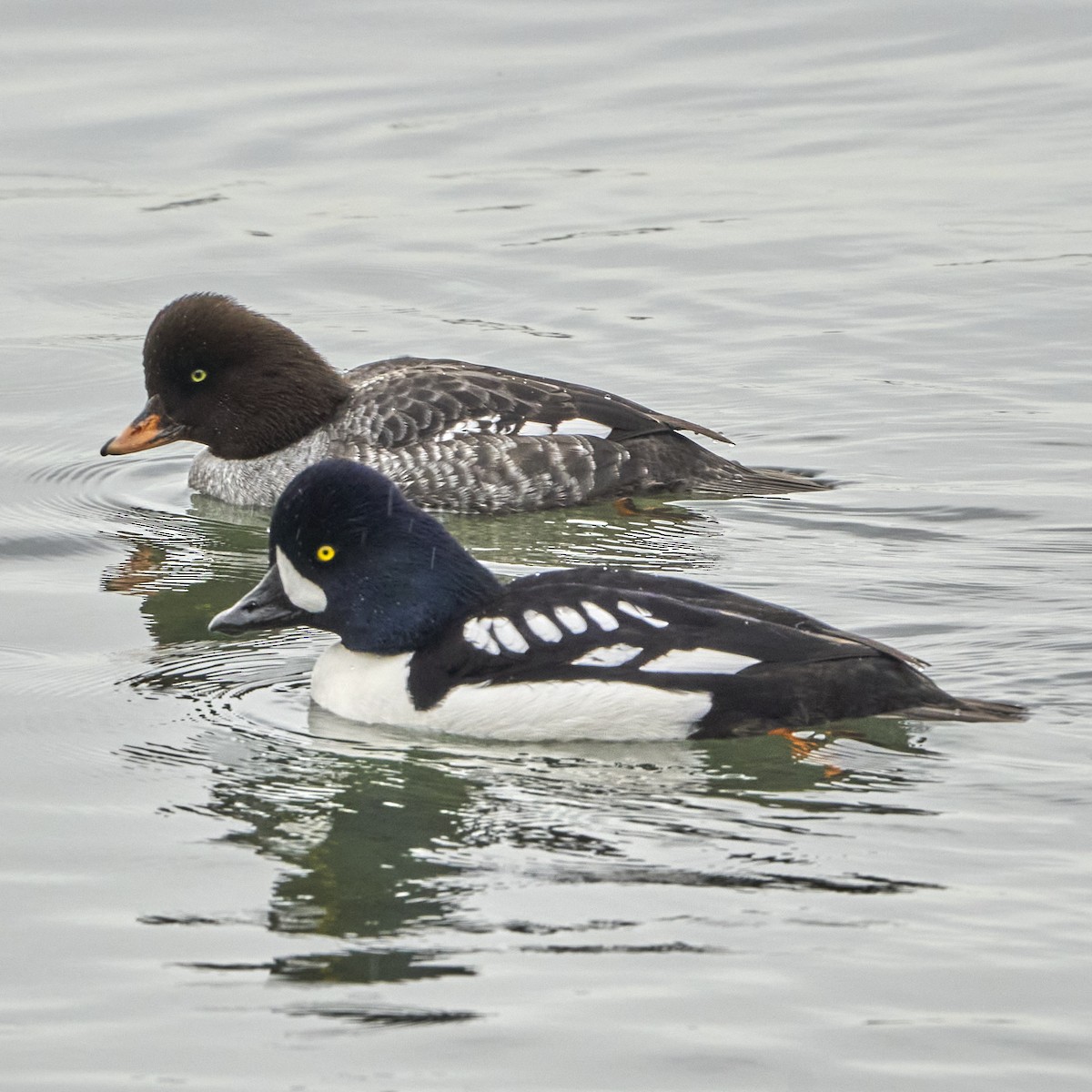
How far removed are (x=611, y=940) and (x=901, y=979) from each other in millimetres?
829

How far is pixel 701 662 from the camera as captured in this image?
755 cm

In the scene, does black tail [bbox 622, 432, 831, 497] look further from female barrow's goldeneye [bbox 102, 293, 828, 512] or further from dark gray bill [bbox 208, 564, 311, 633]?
dark gray bill [bbox 208, 564, 311, 633]

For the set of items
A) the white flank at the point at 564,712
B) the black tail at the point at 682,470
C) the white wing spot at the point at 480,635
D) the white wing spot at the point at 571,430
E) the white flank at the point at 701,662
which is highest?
the white wing spot at the point at 571,430

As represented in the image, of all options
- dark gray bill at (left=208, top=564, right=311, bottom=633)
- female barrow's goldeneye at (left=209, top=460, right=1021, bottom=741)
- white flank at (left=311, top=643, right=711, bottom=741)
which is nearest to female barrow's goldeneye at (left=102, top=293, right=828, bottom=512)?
dark gray bill at (left=208, top=564, right=311, bottom=633)

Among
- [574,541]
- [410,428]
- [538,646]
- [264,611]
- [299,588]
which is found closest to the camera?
[538,646]

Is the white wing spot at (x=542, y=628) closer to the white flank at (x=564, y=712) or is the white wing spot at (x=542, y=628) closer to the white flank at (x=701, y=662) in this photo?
the white flank at (x=564, y=712)

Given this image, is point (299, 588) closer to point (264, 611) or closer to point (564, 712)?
point (264, 611)

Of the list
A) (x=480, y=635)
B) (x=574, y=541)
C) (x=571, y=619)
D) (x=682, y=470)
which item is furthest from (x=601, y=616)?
(x=682, y=470)

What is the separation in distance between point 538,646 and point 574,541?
3.30m

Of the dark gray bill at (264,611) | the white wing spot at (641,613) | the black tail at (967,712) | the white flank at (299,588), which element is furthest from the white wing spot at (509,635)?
the black tail at (967,712)

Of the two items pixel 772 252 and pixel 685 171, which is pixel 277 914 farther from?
pixel 685 171

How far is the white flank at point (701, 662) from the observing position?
7531 millimetres

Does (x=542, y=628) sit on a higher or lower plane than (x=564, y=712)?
higher

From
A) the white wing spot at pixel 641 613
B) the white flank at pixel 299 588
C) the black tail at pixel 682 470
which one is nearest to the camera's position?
the white wing spot at pixel 641 613
